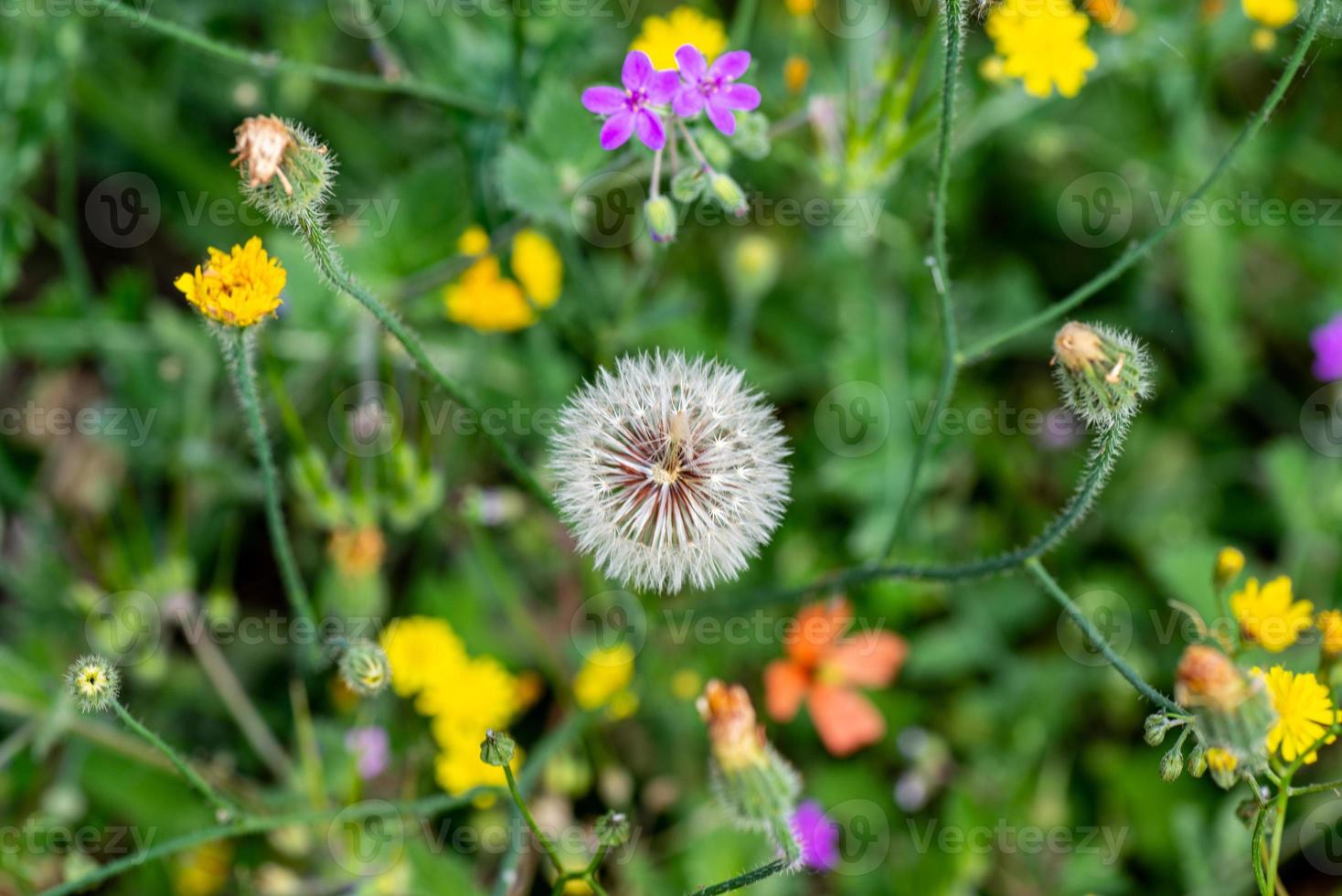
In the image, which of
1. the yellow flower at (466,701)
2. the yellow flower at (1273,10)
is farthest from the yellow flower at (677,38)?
the yellow flower at (466,701)

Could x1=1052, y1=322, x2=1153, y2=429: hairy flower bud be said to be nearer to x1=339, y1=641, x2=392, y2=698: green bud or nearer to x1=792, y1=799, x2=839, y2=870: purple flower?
x1=339, y1=641, x2=392, y2=698: green bud

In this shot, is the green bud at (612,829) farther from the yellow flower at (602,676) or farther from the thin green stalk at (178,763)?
the yellow flower at (602,676)

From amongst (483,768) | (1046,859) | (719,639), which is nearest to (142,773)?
(483,768)

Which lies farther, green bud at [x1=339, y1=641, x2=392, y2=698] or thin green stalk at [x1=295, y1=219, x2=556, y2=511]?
green bud at [x1=339, y1=641, x2=392, y2=698]

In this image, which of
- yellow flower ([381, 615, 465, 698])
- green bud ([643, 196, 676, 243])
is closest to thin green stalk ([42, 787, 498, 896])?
yellow flower ([381, 615, 465, 698])

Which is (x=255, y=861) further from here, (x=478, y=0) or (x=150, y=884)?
(x=478, y=0)

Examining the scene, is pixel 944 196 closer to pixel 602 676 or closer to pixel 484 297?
pixel 484 297
